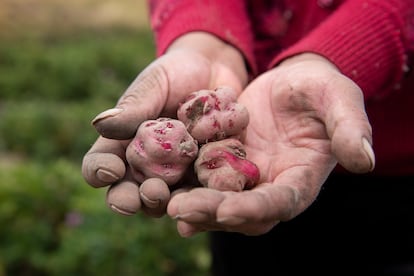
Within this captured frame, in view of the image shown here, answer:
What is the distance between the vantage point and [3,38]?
5.98 meters

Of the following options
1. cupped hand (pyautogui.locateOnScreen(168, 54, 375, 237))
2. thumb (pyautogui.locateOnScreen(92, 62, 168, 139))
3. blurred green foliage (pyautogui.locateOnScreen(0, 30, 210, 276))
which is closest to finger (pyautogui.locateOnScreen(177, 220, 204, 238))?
cupped hand (pyautogui.locateOnScreen(168, 54, 375, 237))

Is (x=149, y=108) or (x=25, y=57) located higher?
(x=149, y=108)

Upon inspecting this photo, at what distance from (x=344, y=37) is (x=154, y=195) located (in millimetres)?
539

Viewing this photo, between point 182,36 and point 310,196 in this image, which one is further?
point 182,36

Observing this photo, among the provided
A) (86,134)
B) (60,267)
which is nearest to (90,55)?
(86,134)

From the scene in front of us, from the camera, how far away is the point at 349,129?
1.06 meters

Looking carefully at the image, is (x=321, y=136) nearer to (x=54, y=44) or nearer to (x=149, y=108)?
(x=149, y=108)

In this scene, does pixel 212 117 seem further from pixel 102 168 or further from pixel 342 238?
pixel 342 238

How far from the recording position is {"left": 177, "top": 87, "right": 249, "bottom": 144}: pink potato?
133cm

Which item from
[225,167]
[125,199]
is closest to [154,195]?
[125,199]

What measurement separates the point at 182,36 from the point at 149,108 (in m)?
0.31

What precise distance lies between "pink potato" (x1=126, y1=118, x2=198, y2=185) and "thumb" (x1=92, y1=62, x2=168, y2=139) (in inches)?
0.9

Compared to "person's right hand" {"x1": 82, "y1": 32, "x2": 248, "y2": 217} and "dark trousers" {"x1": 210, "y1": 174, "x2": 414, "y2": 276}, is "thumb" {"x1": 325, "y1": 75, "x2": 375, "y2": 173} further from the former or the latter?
"dark trousers" {"x1": 210, "y1": 174, "x2": 414, "y2": 276}

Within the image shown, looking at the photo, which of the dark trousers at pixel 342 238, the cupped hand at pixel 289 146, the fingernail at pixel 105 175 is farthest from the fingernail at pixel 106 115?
the dark trousers at pixel 342 238
